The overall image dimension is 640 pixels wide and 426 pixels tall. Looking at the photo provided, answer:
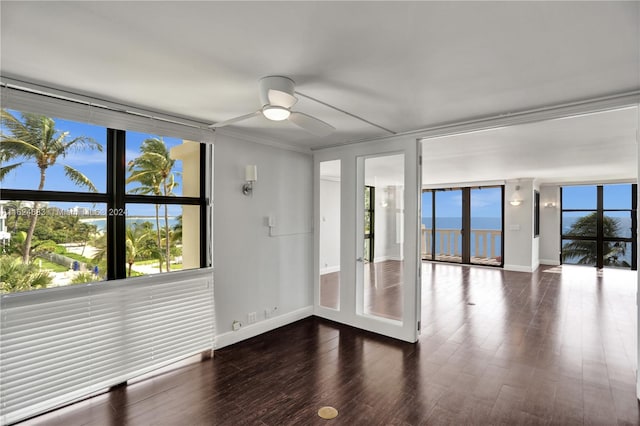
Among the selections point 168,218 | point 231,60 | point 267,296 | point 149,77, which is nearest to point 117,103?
point 149,77

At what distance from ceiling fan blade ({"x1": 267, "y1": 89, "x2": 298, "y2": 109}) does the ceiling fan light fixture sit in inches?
1.8

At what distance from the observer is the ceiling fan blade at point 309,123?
2184 millimetres

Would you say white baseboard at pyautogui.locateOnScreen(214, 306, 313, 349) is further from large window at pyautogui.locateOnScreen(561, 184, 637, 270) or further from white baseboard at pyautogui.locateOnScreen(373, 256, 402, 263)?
large window at pyautogui.locateOnScreen(561, 184, 637, 270)

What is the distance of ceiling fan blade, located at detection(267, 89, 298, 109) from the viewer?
6.75 feet

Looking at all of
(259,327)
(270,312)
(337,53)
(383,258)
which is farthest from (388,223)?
(337,53)

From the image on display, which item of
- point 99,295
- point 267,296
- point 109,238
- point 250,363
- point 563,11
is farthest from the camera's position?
point 267,296

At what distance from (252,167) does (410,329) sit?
8.44ft

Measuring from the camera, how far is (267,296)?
13.3 feet

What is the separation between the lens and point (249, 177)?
→ 3.65 meters

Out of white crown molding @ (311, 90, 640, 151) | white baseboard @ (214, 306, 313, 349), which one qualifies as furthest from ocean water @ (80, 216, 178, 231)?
white crown molding @ (311, 90, 640, 151)

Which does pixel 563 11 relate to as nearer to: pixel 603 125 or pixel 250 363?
pixel 603 125

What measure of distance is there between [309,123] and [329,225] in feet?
7.75

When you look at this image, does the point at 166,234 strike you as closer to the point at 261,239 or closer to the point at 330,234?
the point at 261,239

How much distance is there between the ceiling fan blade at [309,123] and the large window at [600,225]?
9.19 m
